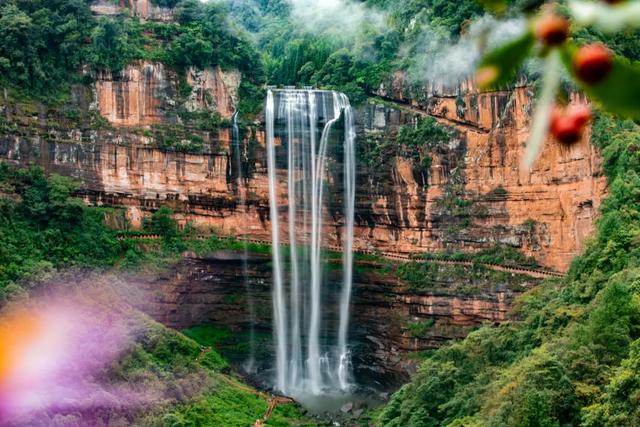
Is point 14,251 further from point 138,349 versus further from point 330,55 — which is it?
point 330,55

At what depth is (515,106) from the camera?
2464 cm

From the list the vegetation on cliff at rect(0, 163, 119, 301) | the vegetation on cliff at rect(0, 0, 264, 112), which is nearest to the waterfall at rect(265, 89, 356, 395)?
the vegetation on cliff at rect(0, 0, 264, 112)

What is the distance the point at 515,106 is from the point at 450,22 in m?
4.26

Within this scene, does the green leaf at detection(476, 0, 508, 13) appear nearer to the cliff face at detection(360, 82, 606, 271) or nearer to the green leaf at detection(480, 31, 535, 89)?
the green leaf at detection(480, 31, 535, 89)

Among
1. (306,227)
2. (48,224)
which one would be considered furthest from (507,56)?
(306,227)

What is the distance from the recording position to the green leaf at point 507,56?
89 centimetres

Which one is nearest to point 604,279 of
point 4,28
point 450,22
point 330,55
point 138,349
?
point 138,349

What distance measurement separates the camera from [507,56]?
0.92 meters

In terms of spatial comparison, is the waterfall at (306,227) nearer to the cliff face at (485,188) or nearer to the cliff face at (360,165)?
the cliff face at (360,165)

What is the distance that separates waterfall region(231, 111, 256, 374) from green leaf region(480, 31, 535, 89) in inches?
999

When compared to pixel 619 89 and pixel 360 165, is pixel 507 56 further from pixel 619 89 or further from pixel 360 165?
pixel 360 165

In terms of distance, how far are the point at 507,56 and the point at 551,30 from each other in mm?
78

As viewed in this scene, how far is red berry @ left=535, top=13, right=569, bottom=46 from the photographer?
846mm

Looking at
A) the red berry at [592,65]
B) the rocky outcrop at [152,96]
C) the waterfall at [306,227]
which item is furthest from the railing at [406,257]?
the red berry at [592,65]
